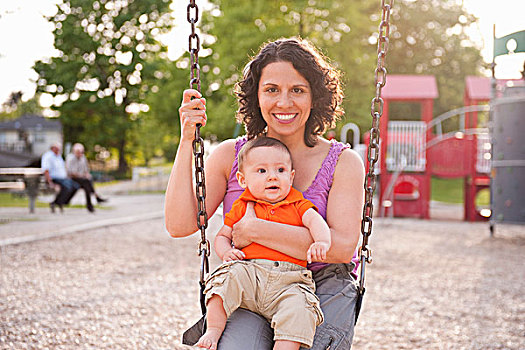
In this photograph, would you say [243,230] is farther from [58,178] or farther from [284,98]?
[58,178]

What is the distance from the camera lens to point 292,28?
828 inches

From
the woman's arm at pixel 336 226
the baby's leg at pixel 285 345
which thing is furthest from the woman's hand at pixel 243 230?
the baby's leg at pixel 285 345

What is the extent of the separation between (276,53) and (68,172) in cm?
1177

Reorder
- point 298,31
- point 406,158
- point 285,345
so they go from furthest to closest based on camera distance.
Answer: point 298,31, point 406,158, point 285,345

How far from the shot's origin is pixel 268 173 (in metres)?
2.23

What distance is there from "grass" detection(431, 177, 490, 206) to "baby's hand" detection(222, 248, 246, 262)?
23.7 m

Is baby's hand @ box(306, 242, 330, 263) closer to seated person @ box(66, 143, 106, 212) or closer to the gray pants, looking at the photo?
the gray pants

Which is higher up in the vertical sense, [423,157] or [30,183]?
[423,157]

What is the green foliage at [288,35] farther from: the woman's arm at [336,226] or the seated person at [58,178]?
the woman's arm at [336,226]

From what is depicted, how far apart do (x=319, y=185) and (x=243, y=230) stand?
0.37 meters

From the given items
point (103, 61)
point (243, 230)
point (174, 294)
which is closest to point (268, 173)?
point (243, 230)

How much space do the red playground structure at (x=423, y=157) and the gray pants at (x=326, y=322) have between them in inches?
430

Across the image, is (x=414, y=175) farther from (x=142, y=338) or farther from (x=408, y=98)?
(x=142, y=338)

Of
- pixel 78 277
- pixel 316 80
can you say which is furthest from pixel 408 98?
pixel 316 80
